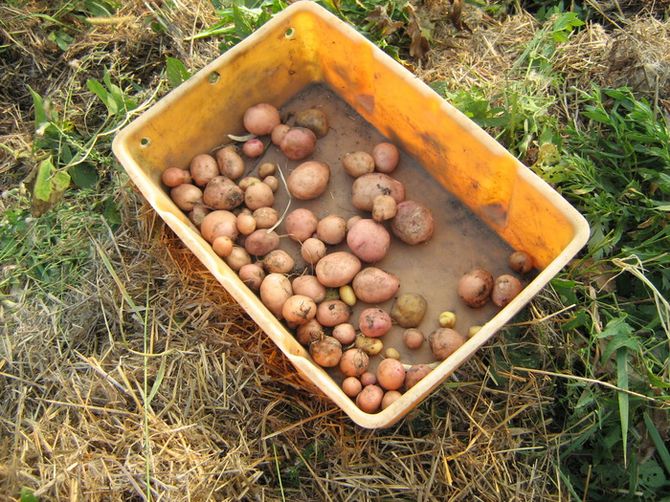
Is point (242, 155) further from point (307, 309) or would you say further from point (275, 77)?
point (307, 309)

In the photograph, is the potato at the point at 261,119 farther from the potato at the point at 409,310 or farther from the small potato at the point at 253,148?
the potato at the point at 409,310

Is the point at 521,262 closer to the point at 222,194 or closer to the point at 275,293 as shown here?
the point at 275,293

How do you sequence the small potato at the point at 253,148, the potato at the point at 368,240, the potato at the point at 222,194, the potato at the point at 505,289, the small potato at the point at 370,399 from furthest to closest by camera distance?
the small potato at the point at 253,148
the potato at the point at 222,194
the potato at the point at 368,240
the potato at the point at 505,289
the small potato at the point at 370,399

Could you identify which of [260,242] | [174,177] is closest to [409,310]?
[260,242]

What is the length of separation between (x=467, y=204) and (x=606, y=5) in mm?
1207

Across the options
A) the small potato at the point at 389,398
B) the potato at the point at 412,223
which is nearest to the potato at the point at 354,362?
the small potato at the point at 389,398

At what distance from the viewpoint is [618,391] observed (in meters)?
2.05

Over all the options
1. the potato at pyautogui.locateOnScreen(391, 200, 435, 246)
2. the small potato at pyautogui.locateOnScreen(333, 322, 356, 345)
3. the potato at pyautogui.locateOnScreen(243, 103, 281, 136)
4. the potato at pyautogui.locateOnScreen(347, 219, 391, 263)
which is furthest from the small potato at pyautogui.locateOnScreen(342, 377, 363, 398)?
the potato at pyautogui.locateOnScreen(243, 103, 281, 136)

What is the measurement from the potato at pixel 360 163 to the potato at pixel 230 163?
0.38 m

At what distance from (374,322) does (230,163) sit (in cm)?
77

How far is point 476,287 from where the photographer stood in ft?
7.07

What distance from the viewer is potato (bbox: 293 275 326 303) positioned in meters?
2.21

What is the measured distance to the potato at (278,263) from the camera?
225 centimetres

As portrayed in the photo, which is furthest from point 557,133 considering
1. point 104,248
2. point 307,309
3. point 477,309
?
point 104,248
